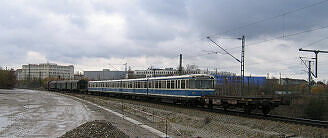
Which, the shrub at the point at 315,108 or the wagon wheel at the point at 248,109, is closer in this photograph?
the wagon wheel at the point at 248,109

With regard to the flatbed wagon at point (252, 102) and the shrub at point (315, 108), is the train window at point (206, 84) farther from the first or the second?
the shrub at point (315, 108)

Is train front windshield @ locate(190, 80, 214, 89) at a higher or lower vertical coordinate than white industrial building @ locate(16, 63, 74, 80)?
lower

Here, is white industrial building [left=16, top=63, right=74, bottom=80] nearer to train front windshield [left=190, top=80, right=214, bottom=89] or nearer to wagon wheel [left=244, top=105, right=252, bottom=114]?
train front windshield [left=190, top=80, right=214, bottom=89]

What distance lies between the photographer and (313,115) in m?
20.4

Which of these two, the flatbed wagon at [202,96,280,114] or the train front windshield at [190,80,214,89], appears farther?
the train front windshield at [190,80,214,89]

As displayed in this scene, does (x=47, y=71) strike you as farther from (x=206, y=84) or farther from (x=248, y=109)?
(x=248, y=109)

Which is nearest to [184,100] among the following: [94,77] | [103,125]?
[103,125]

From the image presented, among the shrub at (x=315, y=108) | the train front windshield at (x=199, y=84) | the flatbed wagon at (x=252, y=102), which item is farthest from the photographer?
the train front windshield at (x=199, y=84)

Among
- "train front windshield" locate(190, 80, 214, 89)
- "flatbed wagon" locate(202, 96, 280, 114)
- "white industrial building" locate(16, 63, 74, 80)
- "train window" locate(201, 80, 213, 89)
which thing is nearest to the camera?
"flatbed wagon" locate(202, 96, 280, 114)

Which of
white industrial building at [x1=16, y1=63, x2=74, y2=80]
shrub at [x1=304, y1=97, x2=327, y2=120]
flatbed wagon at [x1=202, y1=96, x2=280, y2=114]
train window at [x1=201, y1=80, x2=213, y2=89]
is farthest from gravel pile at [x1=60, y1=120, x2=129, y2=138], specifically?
white industrial building at [x1=16, y1=63, x2=74, y2=80]

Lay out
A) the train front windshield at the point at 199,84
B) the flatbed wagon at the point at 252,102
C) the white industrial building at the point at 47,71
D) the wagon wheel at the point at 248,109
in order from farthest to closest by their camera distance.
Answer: the white industrial building at the point at 47,71, the train front windshield at the point at 199,84, the wagon wheel at the point at 248,109, the flatbed wagon at the point at 252,102

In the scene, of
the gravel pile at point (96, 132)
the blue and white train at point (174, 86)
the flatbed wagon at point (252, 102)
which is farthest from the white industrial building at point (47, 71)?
the gravel pile at point (96, 132)

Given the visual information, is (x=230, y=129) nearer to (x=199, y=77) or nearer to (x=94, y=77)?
(x=199, y=77)

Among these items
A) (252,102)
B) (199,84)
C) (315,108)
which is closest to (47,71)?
(199,84)
